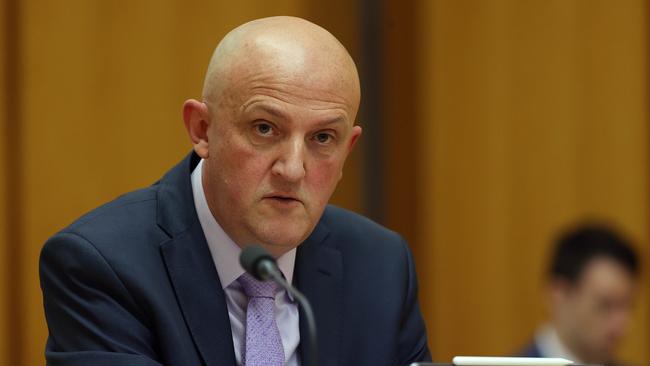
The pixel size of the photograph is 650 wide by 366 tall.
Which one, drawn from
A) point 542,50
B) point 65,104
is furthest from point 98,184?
point 542,50

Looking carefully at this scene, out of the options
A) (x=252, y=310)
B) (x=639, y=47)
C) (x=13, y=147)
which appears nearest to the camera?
(x=252, y=310)

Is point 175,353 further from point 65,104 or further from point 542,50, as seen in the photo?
point 542,50

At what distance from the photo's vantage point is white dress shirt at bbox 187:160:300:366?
2.32 metres

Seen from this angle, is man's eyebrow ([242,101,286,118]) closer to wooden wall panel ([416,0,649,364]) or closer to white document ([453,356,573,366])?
white document ([453,356,573,366])

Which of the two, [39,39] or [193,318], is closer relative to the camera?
[193,318]

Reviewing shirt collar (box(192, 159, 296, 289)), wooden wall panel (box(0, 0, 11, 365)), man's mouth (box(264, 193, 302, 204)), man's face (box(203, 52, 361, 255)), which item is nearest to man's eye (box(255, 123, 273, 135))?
man's face (box(203, 52, 361, 255))

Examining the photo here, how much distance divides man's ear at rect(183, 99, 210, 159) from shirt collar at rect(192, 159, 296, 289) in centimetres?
12

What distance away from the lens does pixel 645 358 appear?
5070 millimetres

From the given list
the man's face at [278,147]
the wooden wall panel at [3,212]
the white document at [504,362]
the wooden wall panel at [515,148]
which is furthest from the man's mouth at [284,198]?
the wooden wall panel at [515,148]

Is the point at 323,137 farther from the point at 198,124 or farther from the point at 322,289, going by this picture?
the point at 322,289

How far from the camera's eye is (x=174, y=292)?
224 cm

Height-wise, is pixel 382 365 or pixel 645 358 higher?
pixel 382 365

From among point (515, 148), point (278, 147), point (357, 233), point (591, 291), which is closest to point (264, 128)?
point (278, 147)

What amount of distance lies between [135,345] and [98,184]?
1.75m
